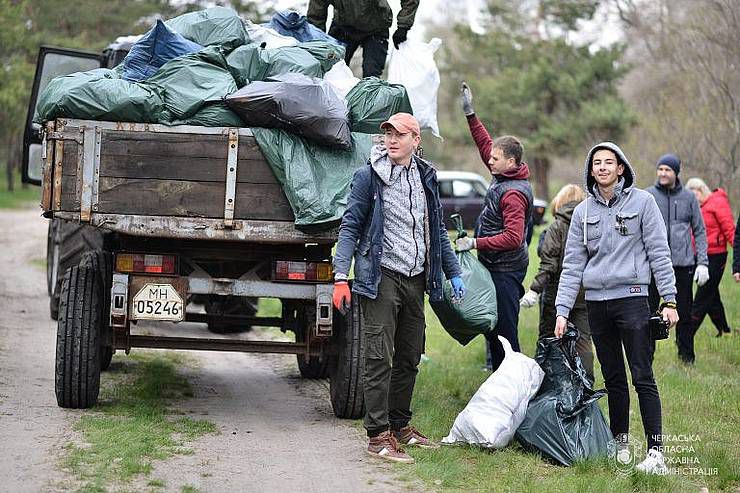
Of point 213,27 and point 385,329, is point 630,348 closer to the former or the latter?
point 385,329

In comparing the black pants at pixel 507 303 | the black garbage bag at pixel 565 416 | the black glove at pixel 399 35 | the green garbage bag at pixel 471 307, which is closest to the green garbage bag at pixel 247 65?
the green garbage bag at pixel 471 307

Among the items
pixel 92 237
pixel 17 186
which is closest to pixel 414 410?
pixel 92 237

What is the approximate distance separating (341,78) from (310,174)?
140 centimetres

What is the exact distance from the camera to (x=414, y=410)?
25.2 feet

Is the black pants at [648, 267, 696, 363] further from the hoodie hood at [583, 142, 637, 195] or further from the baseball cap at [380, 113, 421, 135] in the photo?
the baseball cap at [380, 113, 421, 135]

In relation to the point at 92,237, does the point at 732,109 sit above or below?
above

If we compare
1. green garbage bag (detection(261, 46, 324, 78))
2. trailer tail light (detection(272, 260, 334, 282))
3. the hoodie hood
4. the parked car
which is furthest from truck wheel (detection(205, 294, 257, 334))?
the parked car

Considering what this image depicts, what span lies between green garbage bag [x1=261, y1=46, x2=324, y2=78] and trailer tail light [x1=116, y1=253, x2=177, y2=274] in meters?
1.50

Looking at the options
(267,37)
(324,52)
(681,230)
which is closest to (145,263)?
(324,52)

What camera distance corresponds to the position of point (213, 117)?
23.0 ft

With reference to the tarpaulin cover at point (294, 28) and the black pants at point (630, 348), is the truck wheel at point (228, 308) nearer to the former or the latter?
the tarpaulin cover at point (294, 28)

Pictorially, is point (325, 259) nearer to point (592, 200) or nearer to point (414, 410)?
point (414, 410)

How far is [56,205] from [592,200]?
3.25 metres

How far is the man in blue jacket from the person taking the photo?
6.16 m
